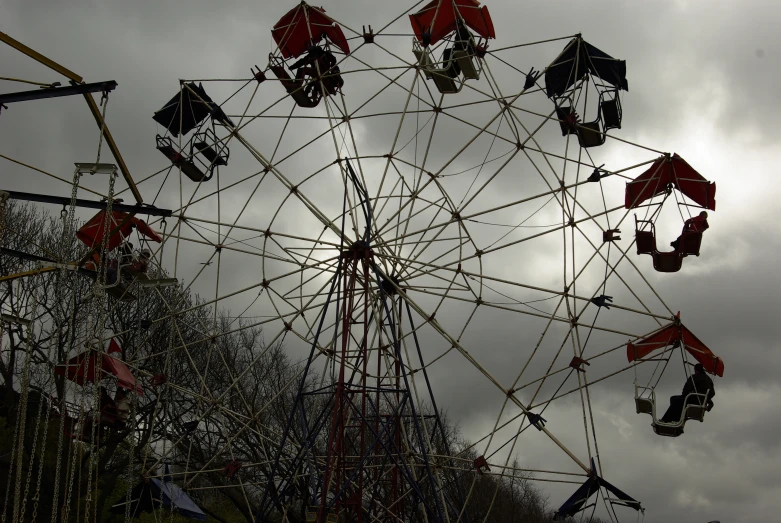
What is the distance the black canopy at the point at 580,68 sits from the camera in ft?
67.4

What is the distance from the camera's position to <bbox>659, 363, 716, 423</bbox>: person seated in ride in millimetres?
18312

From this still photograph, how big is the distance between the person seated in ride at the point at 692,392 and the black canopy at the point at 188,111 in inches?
504

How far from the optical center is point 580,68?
68.5 ft

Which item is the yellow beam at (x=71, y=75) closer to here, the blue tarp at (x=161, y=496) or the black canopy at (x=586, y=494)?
the blue tarp at (x=161, y=496)

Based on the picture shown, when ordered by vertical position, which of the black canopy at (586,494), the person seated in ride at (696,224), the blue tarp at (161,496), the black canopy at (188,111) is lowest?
the black canopy at (586,494)

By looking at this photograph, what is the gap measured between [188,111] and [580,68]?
1008cm

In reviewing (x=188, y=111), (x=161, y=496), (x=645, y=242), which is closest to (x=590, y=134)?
(x=645, y=242)

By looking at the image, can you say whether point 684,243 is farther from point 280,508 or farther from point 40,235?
point 40,235

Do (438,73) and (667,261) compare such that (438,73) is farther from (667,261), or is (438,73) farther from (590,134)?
(667,261)

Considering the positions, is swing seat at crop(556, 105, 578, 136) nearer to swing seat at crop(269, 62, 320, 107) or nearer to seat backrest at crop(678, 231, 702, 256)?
seat backrest at crop(678, 231, 702, 256)

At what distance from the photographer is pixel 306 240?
69.1 ft

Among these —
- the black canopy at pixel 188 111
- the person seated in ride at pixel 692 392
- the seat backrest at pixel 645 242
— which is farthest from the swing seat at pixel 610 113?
the black canopy at pixel 188 111

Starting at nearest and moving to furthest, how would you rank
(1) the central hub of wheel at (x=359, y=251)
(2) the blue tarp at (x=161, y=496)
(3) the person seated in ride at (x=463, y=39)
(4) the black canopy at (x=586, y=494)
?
(4) the black canopy at (x=586, y=494) < (1) the central hub of wheel at (x=359, y=251) < (2) the blue tarp at (x=161, y=496) < (3) the person seated in ride at (x=463, y=39)

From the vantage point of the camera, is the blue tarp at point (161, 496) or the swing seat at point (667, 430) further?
the blue tarp at point (161, 496)
